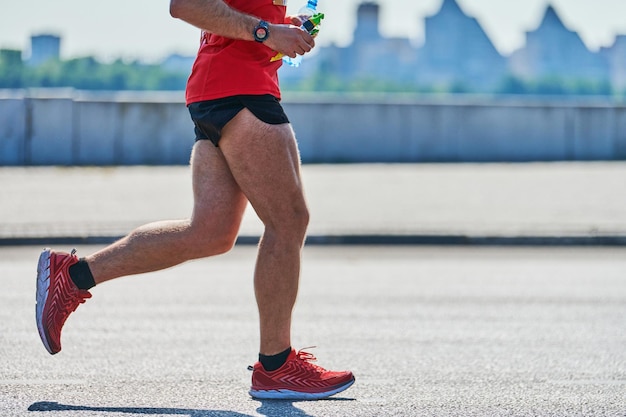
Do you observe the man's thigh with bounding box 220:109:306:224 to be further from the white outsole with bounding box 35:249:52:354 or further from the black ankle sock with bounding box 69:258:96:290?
the white outsole with bounding box 35:249:52:354

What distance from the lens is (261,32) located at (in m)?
4.24

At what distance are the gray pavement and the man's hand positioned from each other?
6507 mm

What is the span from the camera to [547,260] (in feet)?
32.5

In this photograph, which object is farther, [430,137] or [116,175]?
[430,137]

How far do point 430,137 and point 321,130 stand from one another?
2179mm

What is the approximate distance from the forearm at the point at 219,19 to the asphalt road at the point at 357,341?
1304mm

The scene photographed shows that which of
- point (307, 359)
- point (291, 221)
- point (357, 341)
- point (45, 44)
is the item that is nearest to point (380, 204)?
point (357, 341)

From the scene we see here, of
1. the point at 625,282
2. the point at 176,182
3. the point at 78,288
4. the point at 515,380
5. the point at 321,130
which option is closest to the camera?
the point at 78,288

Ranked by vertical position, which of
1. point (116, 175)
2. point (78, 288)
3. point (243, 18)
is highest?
point (243, 18)

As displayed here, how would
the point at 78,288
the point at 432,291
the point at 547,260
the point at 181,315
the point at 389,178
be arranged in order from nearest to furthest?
1. the point at 78,288
2. the point at 181,315
3. the point at 432,291
4. the point at 547,260
5. the point at 389,178

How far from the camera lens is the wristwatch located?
424 cm

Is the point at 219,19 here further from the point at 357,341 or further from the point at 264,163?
the point at 357,341

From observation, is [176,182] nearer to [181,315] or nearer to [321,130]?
[321,130]

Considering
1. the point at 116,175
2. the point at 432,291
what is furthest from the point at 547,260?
the point at 116,175
